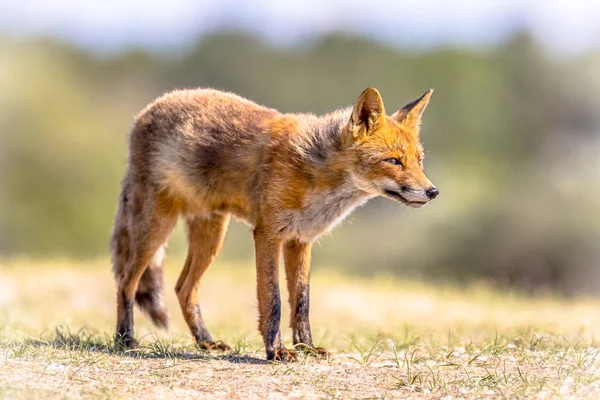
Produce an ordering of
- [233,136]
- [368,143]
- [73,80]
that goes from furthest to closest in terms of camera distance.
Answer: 1. [73,80]
2. [233,136]
3. [368,143]

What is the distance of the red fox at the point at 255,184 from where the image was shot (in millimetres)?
7348

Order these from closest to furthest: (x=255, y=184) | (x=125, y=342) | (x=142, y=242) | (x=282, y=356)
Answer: (x=282, y=356)
(x=255, y=184)
(x=125, y=342)
(x=142, y=242)

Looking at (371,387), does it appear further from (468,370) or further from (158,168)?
(158,168)

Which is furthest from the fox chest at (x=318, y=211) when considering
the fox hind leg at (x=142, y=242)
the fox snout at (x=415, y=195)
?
the fox hind leg at (x=142, y=242)

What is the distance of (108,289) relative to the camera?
1391 centimetres

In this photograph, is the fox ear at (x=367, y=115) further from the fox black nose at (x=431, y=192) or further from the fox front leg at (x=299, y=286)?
the fox front leg at (x=299, y=286)

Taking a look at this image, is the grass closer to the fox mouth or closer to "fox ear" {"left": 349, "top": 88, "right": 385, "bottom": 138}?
the fox mouth

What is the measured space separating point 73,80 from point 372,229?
21.7 metres

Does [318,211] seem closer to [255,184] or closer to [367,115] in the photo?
[255,184]

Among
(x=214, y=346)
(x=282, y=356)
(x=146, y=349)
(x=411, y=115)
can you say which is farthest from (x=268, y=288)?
(x=411, y=115)

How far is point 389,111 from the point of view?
130ft

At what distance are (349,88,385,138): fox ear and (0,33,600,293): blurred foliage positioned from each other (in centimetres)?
1711

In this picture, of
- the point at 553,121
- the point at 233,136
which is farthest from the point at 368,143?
the point at 553,121

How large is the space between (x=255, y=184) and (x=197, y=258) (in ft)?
4.90
